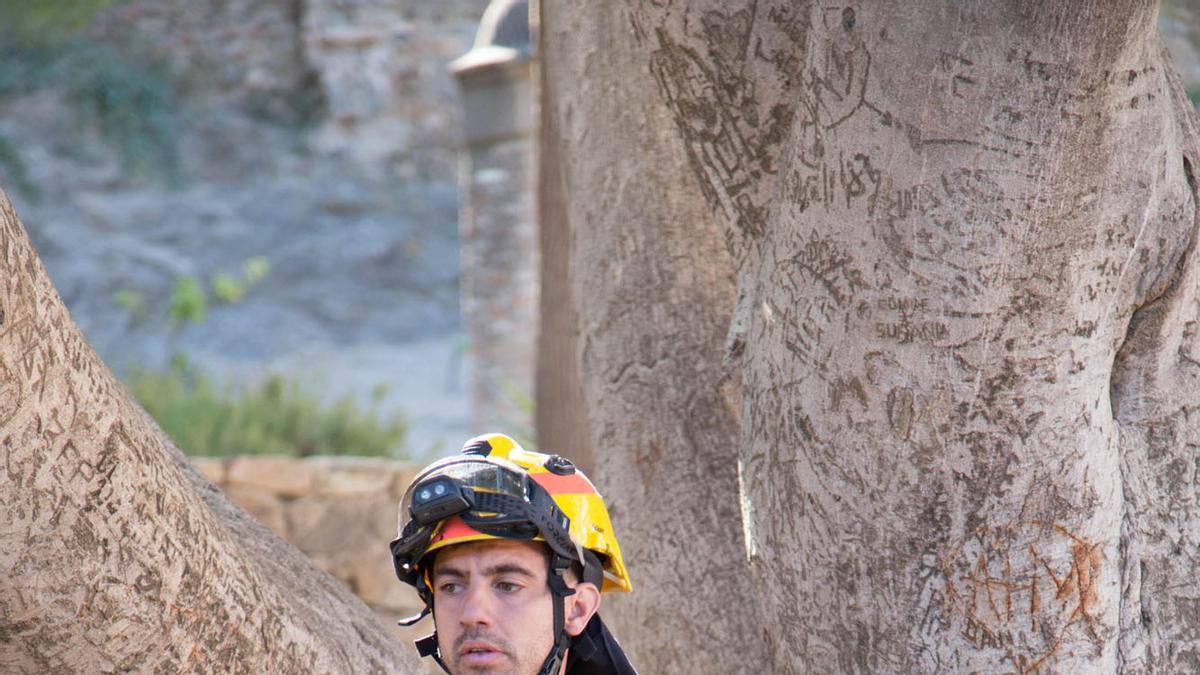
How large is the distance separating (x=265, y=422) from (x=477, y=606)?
7.17m

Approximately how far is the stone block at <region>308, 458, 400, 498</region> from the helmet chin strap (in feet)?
17.6

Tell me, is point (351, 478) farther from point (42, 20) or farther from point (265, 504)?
point (42, 20)

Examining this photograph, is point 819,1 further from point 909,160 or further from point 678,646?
point 678,646

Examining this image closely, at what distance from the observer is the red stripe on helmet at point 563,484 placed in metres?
2.29

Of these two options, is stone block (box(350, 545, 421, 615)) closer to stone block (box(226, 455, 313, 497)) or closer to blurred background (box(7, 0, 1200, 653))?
stone block (box(226, 455, 313, 497))

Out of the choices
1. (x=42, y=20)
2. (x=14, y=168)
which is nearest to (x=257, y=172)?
(x=42, y=20)

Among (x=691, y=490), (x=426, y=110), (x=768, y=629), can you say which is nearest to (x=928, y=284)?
(x=768, y=629)

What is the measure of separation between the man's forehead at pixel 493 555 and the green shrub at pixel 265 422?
22.2 ft

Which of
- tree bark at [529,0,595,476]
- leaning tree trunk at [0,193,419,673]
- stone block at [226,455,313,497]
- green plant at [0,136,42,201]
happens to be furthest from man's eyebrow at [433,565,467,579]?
green plant at [0,136,42,201]

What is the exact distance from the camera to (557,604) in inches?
90.3

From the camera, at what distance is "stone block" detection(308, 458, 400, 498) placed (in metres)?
7.53

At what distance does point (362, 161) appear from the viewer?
1769 cm

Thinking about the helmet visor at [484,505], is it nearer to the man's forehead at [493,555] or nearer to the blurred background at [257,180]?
the man's forehead at [493,555]

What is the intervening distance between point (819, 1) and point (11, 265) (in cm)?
115
